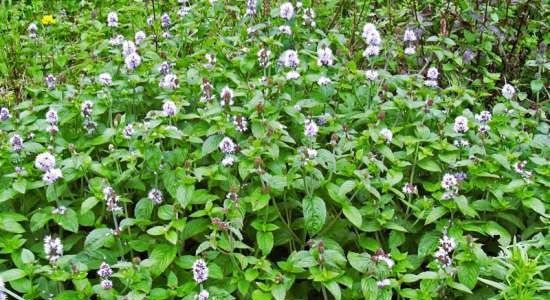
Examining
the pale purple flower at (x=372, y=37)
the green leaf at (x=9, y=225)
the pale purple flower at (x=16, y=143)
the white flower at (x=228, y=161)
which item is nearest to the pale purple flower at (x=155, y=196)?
the white flower at (x=228, y=161)

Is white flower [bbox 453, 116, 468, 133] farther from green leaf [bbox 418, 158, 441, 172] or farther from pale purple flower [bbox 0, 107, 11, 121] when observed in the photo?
pale purple flower [bbox 0, 107, 11, 121]

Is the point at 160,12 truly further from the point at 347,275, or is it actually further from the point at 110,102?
the point at 347,275

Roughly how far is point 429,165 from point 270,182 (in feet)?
2.39

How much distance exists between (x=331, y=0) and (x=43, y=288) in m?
2.80

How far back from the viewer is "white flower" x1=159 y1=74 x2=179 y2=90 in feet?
10.5

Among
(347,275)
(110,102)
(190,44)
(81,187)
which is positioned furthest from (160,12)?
(347,275)

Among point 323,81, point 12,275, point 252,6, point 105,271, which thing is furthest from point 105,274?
point 252,6

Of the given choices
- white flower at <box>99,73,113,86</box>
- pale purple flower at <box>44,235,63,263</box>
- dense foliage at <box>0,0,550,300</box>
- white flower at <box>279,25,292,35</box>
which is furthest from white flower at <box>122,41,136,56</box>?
pale purple flower at <box>44,235,63,263</box>

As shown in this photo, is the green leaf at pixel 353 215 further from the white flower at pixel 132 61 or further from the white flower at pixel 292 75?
the white flower at pixel 132 61

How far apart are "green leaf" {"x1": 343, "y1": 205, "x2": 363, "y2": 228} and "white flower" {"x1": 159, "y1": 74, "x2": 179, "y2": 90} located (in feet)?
3.41

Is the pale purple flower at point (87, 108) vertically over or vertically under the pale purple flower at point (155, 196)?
over

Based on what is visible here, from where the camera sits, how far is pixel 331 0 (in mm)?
4664

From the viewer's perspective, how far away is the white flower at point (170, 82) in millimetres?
3215

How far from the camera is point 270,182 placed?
267 centimetres
